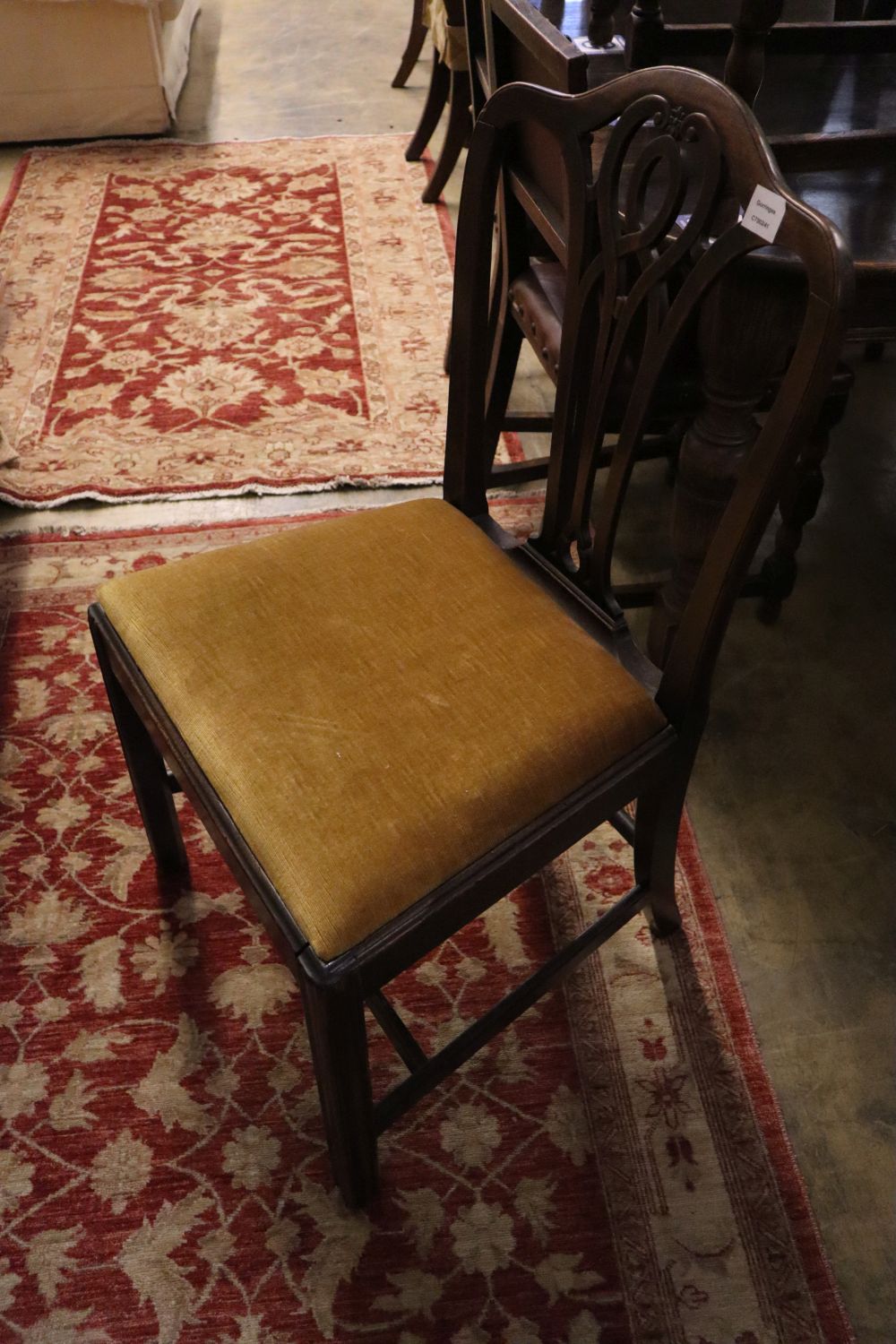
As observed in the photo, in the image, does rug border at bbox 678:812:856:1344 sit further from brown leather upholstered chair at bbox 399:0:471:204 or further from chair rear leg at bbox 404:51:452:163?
chair rear leg at bbox 404:51:452:163

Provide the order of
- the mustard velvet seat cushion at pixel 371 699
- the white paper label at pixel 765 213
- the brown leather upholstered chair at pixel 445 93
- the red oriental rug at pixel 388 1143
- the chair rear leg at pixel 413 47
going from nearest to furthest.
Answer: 1. the white paper label at pixel 765 213
2. the mustard velvet seat cushion at pixel 371 699
3. the red oriental rug at pixel 388 1143
4. the brown leather upholstered chair at pixel 445 93
5. the chair rear leg at pixel 413 47

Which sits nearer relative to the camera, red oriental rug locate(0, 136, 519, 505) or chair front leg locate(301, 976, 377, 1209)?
chair front leg locate(301, 976, 377, 1209)

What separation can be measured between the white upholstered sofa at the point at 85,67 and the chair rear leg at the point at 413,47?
78 cm

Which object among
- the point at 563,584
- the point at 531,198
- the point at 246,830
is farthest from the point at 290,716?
the point at 531,198

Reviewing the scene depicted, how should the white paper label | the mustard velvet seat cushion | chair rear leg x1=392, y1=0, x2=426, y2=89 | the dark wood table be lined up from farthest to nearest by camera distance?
chair rear leg x1=392, y1=0, x2=426, y2=89 → the dark wood table → the mustard velvet seat cushion → the white paper label

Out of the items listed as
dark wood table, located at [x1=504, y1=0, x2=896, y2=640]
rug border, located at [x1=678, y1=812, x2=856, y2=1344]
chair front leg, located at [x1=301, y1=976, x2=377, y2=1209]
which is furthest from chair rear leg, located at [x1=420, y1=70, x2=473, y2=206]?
chair front leg, located at [x1=301, y1=976, x2=377, y2=1209]

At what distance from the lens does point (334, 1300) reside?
3.71 ft

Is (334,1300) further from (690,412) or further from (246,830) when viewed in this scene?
(690,412)

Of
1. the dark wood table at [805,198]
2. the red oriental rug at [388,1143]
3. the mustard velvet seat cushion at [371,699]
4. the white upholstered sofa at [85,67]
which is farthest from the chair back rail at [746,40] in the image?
the white upholstered sofa at [85,67]

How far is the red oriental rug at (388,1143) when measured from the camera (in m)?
1.13

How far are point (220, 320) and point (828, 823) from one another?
Answer: 1.94 m

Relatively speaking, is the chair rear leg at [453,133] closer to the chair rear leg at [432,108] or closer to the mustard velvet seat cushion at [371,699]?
the chair rear leg at [432,108]

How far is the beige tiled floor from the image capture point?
1.25 meters

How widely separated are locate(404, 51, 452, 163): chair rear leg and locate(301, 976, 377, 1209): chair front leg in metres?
2.84
